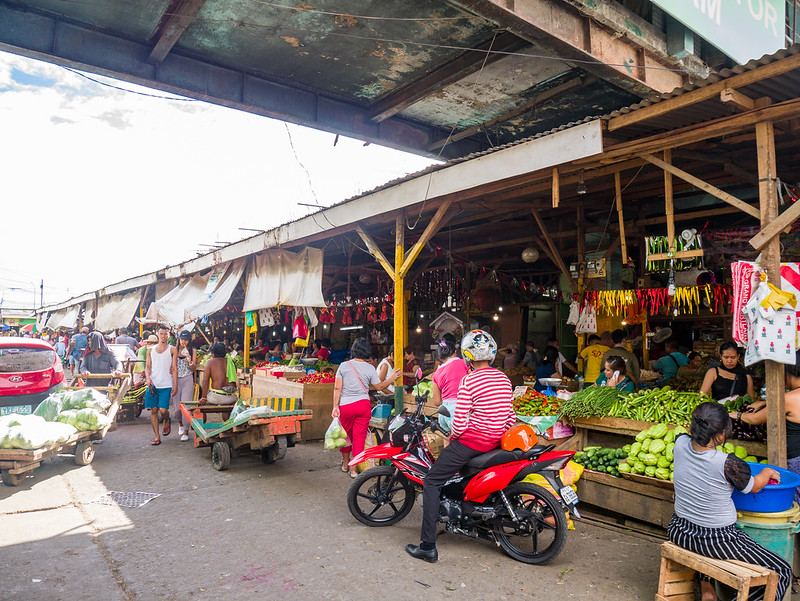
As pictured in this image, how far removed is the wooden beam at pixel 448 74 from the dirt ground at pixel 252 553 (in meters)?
5.93

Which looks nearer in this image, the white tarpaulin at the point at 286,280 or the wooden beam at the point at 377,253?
the wooden beam at the point at 377,253

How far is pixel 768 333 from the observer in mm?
4500

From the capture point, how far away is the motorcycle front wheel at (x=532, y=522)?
4492 mm

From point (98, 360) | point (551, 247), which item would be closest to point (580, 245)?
point (551, 247)

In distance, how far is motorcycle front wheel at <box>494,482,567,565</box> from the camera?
4.49 metres

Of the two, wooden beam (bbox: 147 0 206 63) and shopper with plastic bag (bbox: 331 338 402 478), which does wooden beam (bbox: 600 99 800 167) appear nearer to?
shopper with plastic bag (bbox: 331 338 402 478)

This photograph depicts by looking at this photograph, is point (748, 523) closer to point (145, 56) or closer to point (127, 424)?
point (145, 56)

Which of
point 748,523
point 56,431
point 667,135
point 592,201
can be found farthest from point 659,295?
point 56,431

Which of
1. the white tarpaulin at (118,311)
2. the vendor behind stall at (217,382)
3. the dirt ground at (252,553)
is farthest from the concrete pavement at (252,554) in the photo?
the white tarpaulin at (118,311)

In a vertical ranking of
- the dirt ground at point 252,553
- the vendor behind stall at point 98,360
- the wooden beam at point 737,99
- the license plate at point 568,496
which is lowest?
the dirt ground at point 252,553

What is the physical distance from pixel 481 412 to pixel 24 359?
760 centimetres

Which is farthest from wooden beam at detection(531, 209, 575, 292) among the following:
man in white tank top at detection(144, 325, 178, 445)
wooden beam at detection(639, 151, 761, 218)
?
man in white tank top at detection(144, 325, 178, 445)

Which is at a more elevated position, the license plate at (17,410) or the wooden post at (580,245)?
the wooden post at (580,245)

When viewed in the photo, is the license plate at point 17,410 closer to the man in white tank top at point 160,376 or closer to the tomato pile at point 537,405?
the man in white tank top at point 160,376
